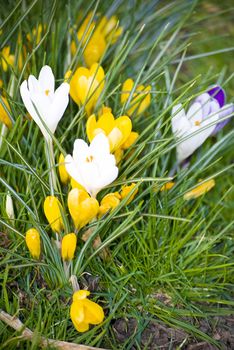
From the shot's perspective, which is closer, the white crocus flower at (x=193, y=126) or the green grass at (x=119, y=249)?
the green grass at (x=119, y=249)

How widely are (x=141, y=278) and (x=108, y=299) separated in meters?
0.09

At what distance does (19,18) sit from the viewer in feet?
4.69

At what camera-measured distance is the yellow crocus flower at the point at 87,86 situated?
134 centimetres

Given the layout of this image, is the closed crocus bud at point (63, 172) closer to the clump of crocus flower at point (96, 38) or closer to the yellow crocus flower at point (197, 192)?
the yellow crocus flower at point (197, 192)

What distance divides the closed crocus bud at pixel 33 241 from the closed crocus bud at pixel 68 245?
0.05 metres

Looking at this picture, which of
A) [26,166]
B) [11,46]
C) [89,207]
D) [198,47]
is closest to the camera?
[89,207]

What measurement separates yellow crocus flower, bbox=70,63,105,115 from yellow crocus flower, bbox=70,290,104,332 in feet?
1.45

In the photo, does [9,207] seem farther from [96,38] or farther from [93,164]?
[96,38]

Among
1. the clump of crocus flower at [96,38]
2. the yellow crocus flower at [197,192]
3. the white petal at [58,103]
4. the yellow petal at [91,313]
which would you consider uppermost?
the clump of crocus flower at [96,38]

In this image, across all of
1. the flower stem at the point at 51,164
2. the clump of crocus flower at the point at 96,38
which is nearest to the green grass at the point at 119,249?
the flower stem at the point at 51,164

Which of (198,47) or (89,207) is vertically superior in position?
(198,47)

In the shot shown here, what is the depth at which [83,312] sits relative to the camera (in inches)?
43.8

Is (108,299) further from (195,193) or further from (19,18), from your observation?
(19,18)

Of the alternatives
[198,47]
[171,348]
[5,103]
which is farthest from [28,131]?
[198,47]
